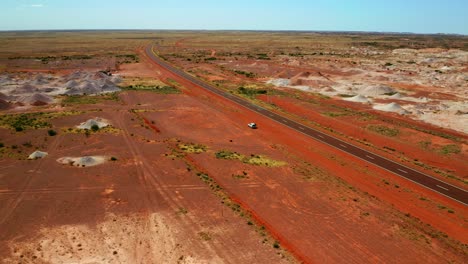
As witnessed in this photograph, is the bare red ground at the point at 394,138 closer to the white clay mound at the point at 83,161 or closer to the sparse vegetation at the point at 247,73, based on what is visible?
the white clay mound at the point at 83,161

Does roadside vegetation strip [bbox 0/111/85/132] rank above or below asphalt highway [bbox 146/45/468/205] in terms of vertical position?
above

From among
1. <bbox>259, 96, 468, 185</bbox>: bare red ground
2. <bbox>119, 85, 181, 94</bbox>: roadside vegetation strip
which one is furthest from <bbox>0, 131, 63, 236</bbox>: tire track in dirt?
<bbox>119, 85, 181, 94</bbox>: roadside vegetation strip

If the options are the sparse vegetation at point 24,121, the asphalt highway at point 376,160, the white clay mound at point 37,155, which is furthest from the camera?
the sparse vegetation at point 24,121

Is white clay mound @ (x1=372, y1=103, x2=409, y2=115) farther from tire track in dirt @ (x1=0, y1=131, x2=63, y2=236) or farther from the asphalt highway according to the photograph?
tire track in dirt @ (x1=0, y1=131, x2=63, y2=236)

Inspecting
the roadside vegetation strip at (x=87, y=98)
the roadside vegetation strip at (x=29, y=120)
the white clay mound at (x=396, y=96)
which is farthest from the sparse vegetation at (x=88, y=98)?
the white clay mound at (x=396, y=96)

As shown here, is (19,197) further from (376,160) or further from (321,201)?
(376,160)

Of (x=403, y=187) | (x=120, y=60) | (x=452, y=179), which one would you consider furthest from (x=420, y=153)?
(x=120, y=60)

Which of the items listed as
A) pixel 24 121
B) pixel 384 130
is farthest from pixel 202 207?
pixel 24 121

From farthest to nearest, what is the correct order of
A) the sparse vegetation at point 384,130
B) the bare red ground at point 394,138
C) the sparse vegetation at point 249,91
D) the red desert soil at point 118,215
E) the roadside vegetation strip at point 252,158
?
1. the sparse vegetation at point 249,91
2. the sparse vegetation at point 384,130
3. the bare red ground at point 394,138
4. the roadside vegetation strip at point 252,158
5. the red desert soil at point 118,215
